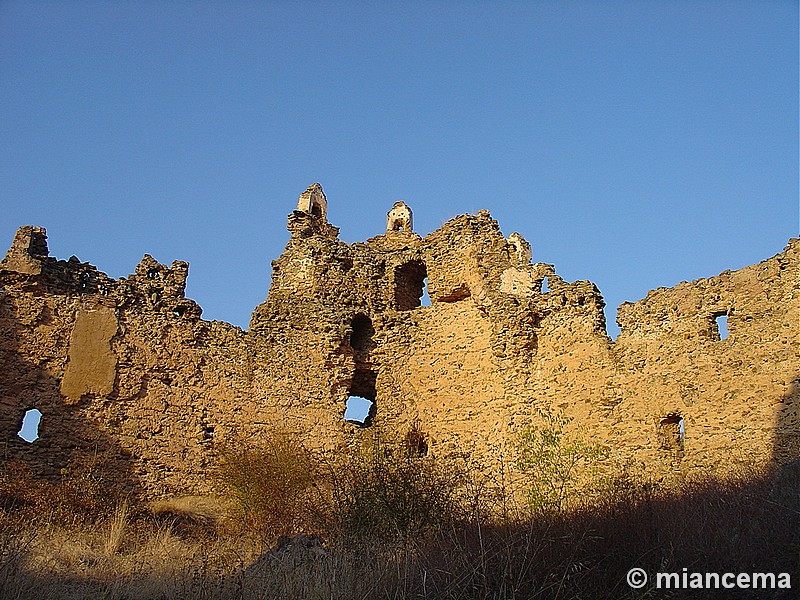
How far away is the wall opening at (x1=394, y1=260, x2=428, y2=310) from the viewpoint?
1655 centimetres

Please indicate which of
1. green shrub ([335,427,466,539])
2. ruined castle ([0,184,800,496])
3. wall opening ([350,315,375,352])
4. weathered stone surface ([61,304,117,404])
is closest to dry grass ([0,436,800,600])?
green shrub ([335,427,466,539])

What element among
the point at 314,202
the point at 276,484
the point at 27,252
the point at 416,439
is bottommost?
the point at 276,484

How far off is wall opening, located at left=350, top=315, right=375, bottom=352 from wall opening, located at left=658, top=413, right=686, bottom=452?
6.16 meters

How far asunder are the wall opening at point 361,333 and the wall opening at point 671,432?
616 centimetres

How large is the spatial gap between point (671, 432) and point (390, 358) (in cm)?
575

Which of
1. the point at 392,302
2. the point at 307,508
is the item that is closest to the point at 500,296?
the point at 392,302

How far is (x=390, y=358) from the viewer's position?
50.6 feet

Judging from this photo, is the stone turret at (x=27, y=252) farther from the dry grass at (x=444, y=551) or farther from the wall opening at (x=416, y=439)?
the wall opening at (x=416, y=439)

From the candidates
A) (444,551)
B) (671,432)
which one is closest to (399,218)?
(671,432)

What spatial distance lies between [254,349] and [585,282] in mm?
6493

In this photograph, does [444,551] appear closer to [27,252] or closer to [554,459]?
[554,459]

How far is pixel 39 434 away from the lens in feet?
43.7

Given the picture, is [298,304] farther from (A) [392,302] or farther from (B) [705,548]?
(B) [705,548]

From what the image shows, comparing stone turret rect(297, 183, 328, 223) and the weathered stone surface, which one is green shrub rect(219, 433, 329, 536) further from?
stone turret rect(297, 183, 328, 223)
